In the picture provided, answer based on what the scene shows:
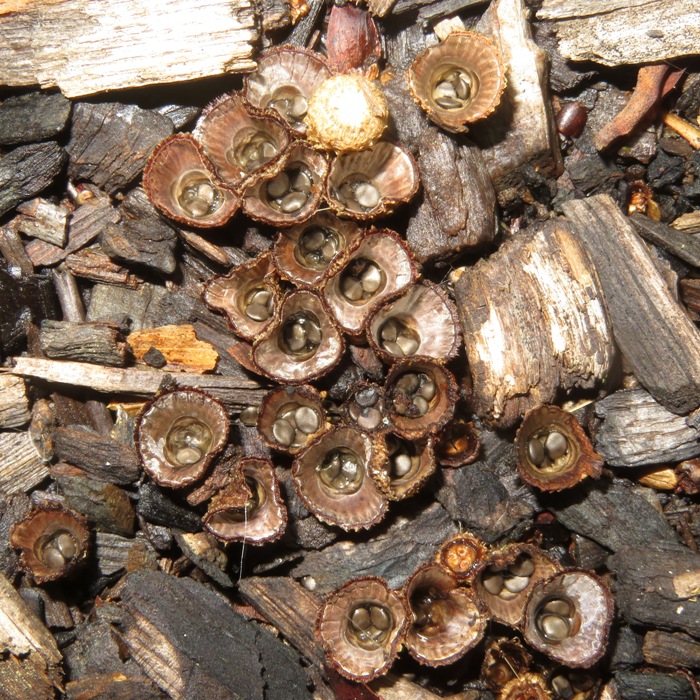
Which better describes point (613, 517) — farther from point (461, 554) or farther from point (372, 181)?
point (372, 181)

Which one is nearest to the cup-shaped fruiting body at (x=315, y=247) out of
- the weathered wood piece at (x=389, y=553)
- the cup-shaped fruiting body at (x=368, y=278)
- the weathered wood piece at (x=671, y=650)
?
the cup-shaped fruiting body at (x=368, y=278)

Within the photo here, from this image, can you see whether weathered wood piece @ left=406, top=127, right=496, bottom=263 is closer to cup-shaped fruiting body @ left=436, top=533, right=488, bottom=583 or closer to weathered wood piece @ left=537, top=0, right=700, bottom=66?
weathered wood piece @ left=537, top=0, right=700, bottom=66

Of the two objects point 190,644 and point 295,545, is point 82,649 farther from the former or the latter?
point 295,545

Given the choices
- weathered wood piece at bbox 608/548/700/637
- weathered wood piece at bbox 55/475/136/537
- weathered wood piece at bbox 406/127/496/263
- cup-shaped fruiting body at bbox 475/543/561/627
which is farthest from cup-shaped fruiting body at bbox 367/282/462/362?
weathered wood piece at bbox 55/475/136/537

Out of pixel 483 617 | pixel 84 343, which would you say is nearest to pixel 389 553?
pixel 483 617

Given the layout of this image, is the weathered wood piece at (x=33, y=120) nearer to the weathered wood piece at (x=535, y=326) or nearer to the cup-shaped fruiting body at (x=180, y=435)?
the cup-shaped fruiting body at (x=180, y=435)
